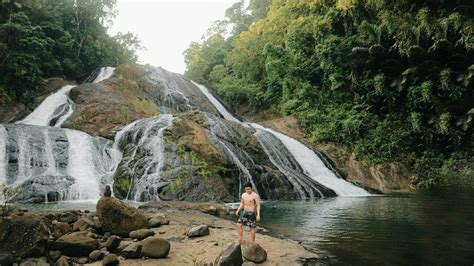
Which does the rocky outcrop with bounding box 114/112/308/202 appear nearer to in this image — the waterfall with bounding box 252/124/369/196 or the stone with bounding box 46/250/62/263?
the waterfall with bounding box 252/124/369/196

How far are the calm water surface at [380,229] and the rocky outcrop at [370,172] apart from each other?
5.42 m

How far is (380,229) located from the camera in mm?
10984

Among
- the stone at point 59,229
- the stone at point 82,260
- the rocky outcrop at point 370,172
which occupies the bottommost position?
the stone at point 82,260

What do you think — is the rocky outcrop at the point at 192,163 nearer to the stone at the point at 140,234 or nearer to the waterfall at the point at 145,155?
the waterfall at the point at 145,155

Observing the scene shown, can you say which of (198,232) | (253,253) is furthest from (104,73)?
(253,253)

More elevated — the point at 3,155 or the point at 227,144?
the point at 227,144

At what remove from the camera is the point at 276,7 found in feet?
132

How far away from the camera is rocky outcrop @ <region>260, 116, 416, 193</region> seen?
23.5 metres

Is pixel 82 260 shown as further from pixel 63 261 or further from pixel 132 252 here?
pixel 132 252

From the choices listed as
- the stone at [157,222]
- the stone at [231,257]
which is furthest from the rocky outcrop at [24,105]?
the stone at [231,257]

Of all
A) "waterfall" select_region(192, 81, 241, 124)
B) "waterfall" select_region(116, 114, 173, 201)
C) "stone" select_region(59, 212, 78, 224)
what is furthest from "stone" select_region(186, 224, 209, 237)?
"waterfall" select_region(192, 81, 241, 124)

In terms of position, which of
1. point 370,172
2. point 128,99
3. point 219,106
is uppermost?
point 219,106

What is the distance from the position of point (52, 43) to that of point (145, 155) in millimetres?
17145

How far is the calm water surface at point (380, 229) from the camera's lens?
7.92m
